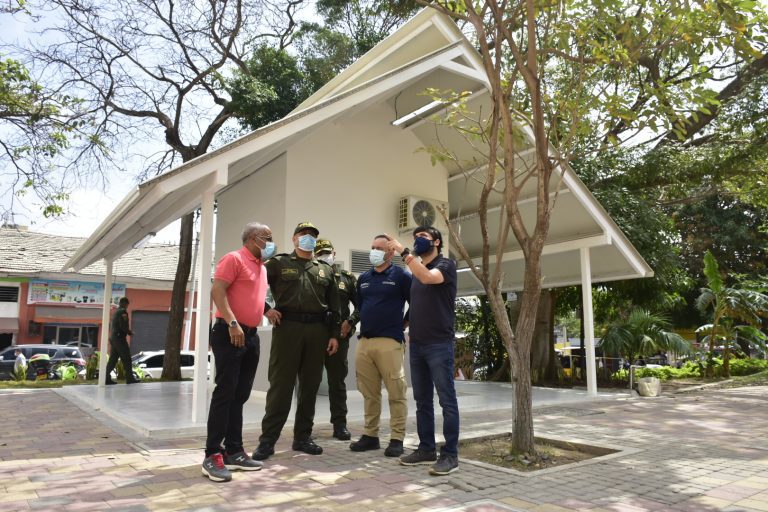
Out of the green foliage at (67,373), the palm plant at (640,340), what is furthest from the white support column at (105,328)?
the palm plant at (640,340)

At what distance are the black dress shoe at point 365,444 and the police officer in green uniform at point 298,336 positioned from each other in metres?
0.32

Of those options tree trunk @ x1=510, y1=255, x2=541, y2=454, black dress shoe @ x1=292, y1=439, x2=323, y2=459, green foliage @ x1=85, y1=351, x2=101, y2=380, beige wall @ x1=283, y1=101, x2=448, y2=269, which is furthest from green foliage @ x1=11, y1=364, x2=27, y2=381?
tree trunk @ x1=510, y1=255, x2=541, y2=454

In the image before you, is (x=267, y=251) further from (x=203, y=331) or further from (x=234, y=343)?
(x=203, y=331)

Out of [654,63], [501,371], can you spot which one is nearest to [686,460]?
[501,371]

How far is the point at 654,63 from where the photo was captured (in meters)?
14.1

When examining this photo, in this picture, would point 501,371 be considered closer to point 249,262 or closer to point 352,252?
point 352,252

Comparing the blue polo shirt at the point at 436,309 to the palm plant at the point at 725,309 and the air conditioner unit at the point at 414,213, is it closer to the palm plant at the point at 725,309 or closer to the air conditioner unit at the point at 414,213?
the air conditioner unit at the point at 414,213

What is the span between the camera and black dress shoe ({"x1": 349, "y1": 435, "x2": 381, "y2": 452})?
5172 millimetres

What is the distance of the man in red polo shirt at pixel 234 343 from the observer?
4.21 m

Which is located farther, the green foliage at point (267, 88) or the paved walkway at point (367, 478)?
the green foliage at point (267, 88)

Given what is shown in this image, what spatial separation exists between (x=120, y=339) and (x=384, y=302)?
8.37 meters

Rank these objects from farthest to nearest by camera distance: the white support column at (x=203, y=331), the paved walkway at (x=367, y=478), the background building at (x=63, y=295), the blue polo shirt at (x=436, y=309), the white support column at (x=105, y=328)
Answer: the background building at (x=63, y=295) → the white support column at (x=105, y=328) → the white support column at (x=203, y=331) → the blue polo shirt at (x=436, y=309) → the paved walkway at (x=367, y=478)

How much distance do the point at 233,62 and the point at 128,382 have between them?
9659 mm

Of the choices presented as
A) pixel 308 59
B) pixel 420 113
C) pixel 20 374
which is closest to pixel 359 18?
pixel 308 59
